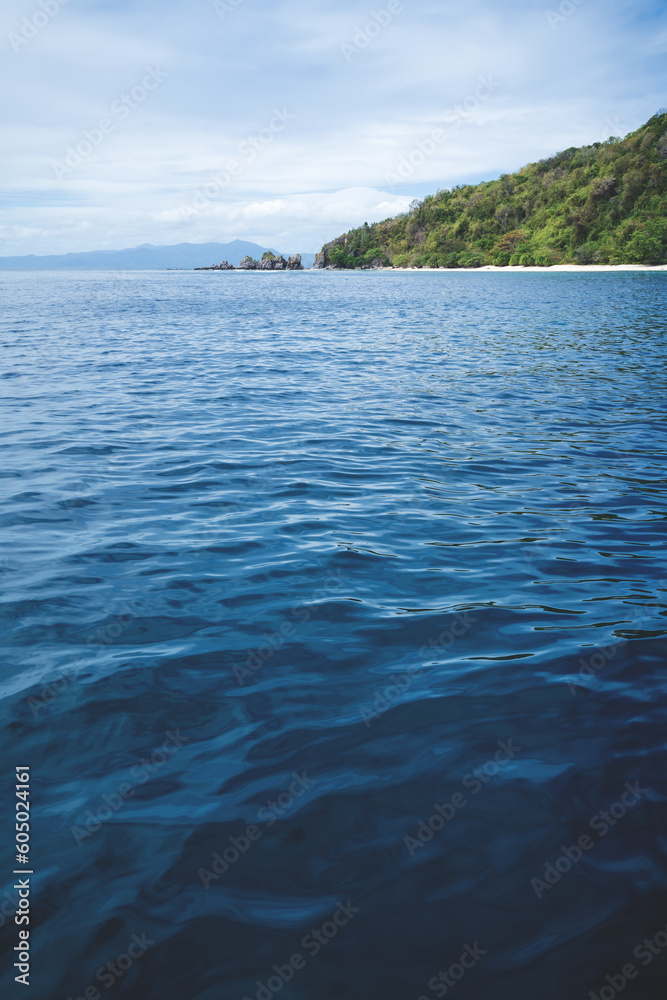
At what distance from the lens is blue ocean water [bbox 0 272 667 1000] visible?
3.37m

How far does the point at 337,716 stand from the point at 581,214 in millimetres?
151788

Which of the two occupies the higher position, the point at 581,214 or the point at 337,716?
the point at 581,214

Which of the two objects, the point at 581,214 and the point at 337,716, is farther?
the point at 581,214

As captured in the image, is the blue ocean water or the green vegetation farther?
the green vegetation

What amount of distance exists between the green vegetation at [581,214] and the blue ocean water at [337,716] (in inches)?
4633

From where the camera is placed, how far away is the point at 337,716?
5.10 metres

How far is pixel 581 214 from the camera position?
13275 cm

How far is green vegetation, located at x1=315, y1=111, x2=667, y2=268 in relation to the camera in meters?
120

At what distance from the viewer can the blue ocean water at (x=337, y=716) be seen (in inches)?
133

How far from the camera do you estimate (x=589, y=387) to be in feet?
60.0

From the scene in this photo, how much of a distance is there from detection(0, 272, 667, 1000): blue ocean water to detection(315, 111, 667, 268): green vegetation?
118 m

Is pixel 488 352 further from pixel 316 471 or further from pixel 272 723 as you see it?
pixel 272 723

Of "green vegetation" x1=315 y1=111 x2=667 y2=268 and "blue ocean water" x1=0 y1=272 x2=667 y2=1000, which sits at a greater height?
"green vegetation" x1=315 y1=111 x2=667 y2=268

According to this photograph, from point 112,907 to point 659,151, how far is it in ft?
536
